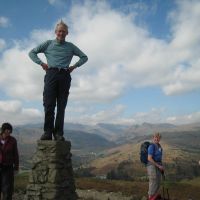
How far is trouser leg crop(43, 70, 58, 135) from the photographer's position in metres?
11.3

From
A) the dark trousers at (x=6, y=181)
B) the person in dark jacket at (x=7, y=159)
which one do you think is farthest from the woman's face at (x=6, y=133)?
the dark trousers at (x=6, y=181)

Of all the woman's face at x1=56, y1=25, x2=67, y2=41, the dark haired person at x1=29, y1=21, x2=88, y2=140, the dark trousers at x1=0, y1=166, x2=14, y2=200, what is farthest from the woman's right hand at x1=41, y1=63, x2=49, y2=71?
the dark trousers at x1=0, y1=166, x2=14, y2=200

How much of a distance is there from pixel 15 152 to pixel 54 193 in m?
1.72

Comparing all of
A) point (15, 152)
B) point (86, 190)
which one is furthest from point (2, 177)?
point (86, 190)

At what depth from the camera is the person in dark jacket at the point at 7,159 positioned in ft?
36.4

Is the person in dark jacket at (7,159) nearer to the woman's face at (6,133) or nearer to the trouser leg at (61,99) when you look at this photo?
the woman's face at (6,133)

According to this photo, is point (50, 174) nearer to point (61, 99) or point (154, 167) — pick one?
point (61, 99)

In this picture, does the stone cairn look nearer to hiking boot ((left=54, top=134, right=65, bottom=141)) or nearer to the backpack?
hiking boot ((left=54, top=134, right=65, bottom=141))

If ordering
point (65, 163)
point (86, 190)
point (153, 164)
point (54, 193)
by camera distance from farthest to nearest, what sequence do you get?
point (86, 190) < point (153, 164) < point (65, 163) < point (54, 193)

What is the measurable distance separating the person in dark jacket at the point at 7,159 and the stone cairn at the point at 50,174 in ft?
2.09

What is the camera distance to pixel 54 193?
11055mm

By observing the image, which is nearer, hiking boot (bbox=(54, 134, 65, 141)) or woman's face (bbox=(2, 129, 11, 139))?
woman's face (bbox=(2, 129, 11, 139))

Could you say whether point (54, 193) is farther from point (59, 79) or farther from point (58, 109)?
point (59, 79)

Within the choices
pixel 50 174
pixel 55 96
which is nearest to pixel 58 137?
pixel 50 174
